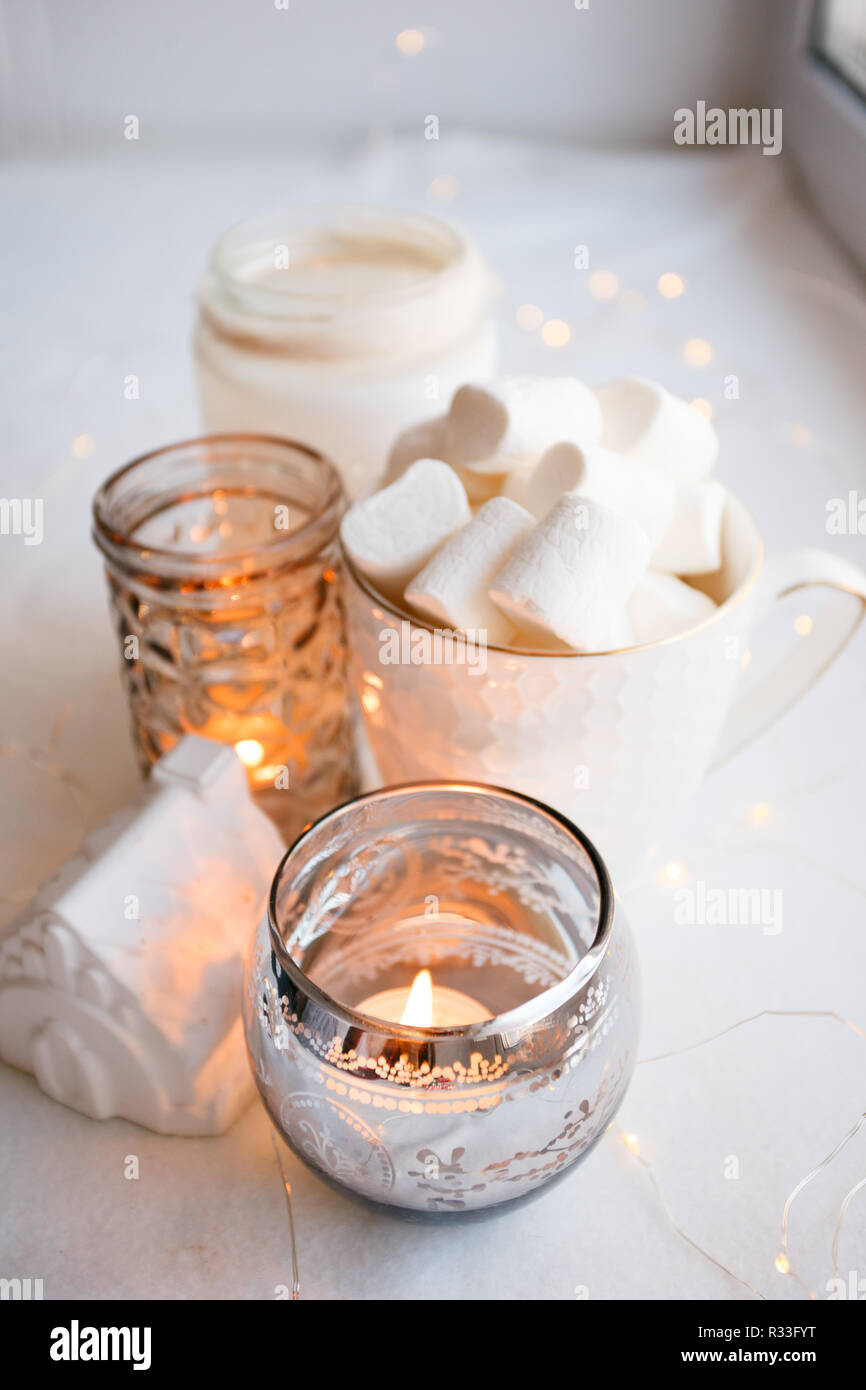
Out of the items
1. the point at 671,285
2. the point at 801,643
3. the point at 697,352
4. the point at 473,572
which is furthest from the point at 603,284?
the point at 473,572

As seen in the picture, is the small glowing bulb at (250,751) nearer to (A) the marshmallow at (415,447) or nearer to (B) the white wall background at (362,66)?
(A) the marshmallow at (415,447)

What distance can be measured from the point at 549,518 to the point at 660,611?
77mm

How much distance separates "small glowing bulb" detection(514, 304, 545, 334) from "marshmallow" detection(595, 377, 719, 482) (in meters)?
0.72

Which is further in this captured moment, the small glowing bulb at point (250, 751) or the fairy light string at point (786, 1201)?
the small glowing bulb at point (250, 751)

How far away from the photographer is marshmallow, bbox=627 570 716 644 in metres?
0.60

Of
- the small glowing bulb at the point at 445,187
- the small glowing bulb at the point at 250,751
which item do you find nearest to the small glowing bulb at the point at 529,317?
the small glowing bulb at the point at 445,187

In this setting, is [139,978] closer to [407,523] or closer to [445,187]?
[407,523]

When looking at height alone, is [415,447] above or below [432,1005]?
above

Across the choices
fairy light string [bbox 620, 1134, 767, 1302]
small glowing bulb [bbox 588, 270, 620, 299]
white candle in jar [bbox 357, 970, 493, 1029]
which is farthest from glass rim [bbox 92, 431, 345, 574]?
small glowing bulb [bbox 588, 270, 620, 299]

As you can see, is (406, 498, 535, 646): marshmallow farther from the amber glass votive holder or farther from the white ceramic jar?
the white ceramic jar

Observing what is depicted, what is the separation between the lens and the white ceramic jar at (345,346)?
0.80m

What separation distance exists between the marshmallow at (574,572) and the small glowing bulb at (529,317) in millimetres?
837

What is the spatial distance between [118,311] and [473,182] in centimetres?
52

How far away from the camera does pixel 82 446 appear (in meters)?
1.13
